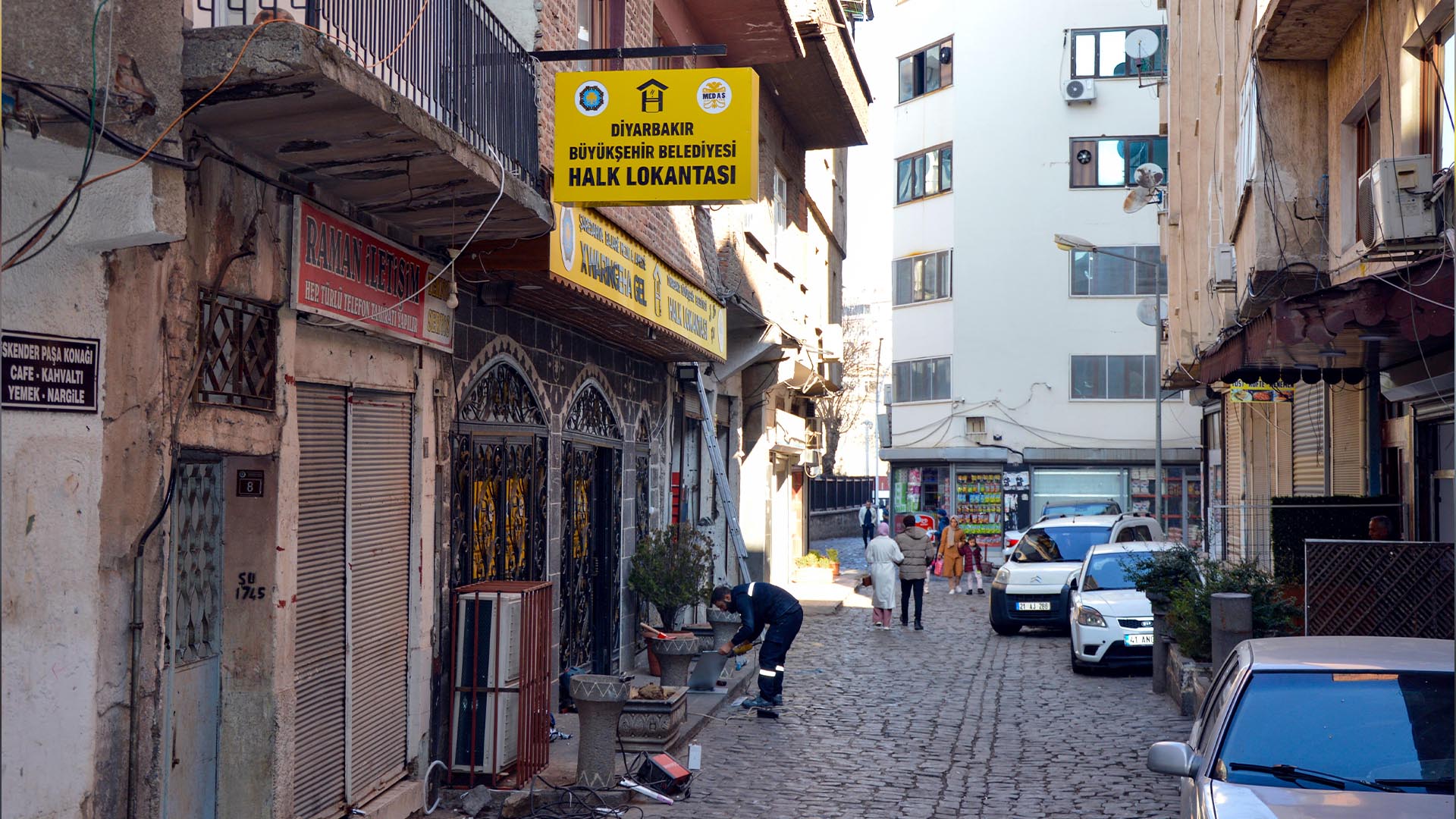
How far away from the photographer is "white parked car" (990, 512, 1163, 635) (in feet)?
70.6

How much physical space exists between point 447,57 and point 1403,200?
687 centimetres

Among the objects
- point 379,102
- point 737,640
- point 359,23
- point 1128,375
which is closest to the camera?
point 379,102

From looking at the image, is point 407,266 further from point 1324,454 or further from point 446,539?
point 1324,454

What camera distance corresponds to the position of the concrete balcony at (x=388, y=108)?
226 inches

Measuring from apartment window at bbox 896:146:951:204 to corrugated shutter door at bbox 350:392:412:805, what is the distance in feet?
115

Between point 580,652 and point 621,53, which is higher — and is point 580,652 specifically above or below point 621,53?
below

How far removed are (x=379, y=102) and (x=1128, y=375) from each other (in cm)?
3703

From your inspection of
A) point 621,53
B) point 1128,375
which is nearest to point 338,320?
point 621,53

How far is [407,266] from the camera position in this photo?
9047mm

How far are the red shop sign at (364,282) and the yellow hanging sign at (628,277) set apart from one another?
3.10 ft

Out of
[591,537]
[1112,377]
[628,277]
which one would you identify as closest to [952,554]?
[1112,377]

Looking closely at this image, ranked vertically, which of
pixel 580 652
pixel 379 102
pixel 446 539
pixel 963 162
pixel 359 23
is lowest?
pixel 580 652

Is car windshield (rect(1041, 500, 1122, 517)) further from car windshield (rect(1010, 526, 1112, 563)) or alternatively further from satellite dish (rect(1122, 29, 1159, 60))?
satellite dish (rect(1122, 29, 1159, 60))

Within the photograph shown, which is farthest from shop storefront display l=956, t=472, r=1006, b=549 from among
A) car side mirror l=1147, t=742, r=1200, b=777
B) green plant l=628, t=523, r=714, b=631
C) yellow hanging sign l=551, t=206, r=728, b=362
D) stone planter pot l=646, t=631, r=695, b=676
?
car side mirror l=1147, t=742, r=1200, b=777
